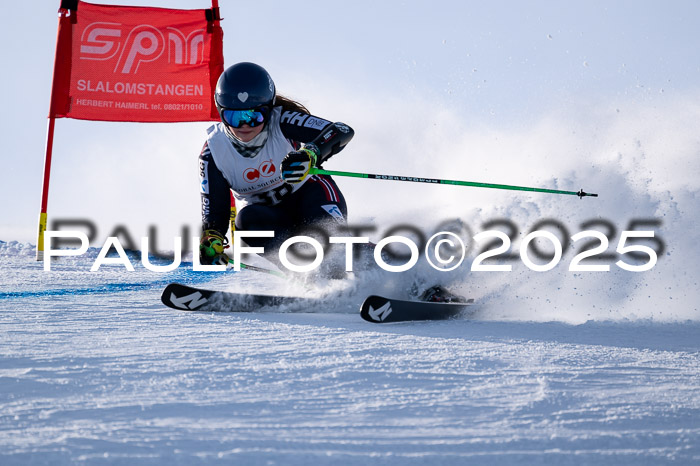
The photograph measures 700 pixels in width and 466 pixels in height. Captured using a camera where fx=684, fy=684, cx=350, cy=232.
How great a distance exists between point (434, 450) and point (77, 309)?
2.83 metres

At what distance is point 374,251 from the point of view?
3838 millimetres

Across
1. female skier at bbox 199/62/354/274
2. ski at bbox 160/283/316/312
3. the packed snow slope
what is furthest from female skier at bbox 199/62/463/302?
the packed snow slope

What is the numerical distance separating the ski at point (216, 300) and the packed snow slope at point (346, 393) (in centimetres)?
52

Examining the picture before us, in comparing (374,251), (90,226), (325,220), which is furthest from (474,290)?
(90,226)

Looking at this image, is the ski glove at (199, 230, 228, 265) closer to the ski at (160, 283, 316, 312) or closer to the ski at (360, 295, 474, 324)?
the ski at (160, 283, 316, 312)

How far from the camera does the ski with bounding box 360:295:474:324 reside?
3152mm

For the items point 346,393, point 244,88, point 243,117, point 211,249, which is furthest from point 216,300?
point 346,393

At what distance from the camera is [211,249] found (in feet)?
12.3

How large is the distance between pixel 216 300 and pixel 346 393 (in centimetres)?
203

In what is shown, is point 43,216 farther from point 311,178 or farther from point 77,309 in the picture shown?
point 311,178

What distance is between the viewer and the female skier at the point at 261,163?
3.56m

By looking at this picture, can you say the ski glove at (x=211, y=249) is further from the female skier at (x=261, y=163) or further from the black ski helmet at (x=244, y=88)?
the black ski helmet at (x=244, y=88)

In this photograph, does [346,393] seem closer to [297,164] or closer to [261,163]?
[297,164]

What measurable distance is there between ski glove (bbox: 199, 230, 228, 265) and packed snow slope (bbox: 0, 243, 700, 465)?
717mm
